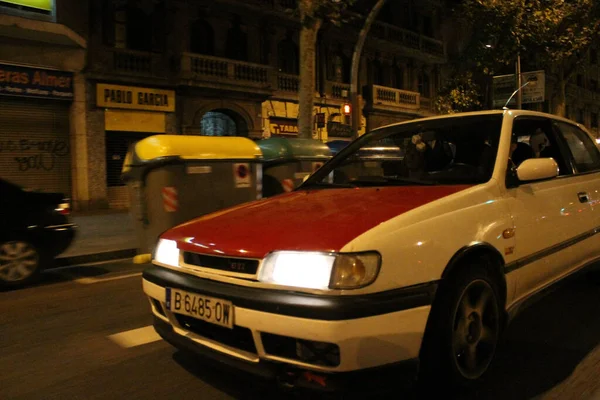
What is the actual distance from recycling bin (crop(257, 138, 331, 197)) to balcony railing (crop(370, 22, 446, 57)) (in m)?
15.3

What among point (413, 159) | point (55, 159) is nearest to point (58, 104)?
point (55, 159)

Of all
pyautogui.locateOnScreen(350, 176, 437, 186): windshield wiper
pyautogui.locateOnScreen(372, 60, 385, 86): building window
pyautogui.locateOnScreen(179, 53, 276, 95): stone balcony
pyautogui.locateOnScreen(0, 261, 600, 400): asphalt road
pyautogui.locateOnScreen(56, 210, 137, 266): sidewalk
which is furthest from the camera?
pyautogui.locateOnScreen(372, 60, 385, 86): building window

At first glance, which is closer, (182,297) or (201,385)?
(182,297)

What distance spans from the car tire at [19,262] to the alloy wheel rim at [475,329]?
16.4 feet

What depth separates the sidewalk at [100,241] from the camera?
761 cm

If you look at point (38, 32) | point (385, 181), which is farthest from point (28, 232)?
point (38, 32)

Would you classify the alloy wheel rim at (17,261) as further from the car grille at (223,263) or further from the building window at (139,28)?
the building window at (139,28)

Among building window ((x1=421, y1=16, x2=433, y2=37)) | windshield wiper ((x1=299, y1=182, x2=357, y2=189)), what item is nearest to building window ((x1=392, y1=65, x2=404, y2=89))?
building window ((x1=421, y1=16, x2=433, y2=37))

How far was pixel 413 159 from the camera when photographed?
12.7 feet

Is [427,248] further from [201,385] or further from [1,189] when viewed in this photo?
[1,189]

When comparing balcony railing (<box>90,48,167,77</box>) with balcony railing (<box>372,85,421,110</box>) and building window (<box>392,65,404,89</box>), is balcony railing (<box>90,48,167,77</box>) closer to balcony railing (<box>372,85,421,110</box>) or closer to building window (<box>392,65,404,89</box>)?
balcony railing (<box>372,85,421,110</box>)

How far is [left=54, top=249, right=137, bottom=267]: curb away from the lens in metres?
7.29

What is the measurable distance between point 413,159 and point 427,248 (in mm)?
1545

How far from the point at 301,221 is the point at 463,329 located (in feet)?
3.34
